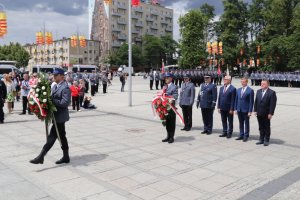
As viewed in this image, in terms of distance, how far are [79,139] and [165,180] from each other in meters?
4.28

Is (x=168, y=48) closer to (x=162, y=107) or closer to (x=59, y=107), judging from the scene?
(x=162, y=107)

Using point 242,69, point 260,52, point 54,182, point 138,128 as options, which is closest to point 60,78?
point 54,182

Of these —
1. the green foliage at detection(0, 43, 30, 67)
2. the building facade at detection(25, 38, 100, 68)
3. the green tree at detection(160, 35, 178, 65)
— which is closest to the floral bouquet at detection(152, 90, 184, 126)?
the green foliage at detection(0, 43, 30, 67)

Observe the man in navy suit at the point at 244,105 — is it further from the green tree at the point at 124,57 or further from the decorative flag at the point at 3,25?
the green tree at the point at 124,57

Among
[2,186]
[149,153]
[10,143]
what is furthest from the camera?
[10,143]

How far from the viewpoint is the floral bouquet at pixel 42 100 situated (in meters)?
6.92

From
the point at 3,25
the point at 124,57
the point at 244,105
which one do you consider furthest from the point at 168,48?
the point at 244,105

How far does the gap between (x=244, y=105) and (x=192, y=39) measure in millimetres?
54595

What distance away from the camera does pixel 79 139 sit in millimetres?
9898

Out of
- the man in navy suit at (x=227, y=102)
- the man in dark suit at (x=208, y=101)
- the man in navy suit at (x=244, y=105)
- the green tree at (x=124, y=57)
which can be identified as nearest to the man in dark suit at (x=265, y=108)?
the man in navy suit at (x=244, y=105)

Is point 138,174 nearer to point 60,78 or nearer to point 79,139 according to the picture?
point 60,78

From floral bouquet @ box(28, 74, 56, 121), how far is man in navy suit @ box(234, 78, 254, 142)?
530 centimetres

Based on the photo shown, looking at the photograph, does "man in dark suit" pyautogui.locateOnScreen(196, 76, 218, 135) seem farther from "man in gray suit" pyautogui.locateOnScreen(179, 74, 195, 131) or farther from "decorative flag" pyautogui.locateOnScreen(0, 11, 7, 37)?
"decorative flag" pyautogui.locateOnScreen(0, 11, 7, 37)

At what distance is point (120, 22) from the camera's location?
105 m
